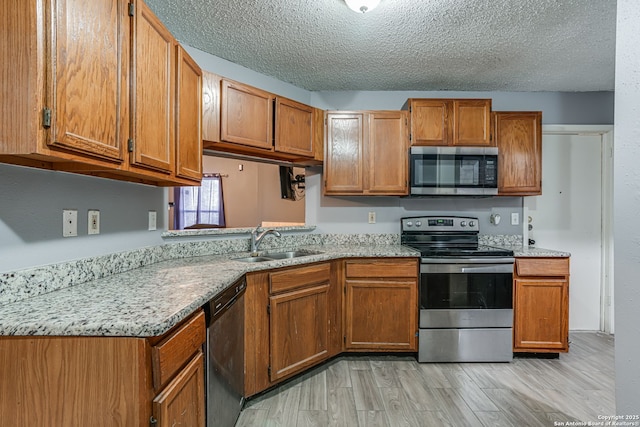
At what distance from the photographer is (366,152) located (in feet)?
9.33

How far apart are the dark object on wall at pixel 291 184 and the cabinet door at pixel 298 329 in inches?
55.0

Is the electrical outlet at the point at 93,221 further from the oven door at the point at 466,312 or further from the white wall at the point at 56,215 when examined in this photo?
the oven door at the point at 466,312

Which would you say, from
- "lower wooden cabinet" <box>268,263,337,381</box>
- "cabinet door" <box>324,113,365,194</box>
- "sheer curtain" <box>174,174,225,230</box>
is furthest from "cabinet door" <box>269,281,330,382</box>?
"sheer curtain" <box>174,174,225,230</box>

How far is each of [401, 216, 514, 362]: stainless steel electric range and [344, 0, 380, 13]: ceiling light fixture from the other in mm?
1744

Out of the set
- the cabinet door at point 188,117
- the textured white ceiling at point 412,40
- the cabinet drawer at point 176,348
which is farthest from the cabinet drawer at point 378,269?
the textured white ceiling at point 412,40

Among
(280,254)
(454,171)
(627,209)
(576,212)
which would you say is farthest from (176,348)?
(576,212)

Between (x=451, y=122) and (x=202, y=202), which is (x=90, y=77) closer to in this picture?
(x=451, y=122)

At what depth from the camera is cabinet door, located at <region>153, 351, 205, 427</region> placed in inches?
38.1

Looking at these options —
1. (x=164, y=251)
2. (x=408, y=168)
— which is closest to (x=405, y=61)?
(x=408, y=168)

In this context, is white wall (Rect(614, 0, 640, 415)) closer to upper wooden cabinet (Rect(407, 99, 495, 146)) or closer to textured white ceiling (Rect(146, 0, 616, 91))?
textured white ceiling (Rect(146, 0, 616, 91))

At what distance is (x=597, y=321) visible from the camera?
3.19m

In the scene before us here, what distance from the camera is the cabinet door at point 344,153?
2.83 metres

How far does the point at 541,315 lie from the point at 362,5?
2.62 metres

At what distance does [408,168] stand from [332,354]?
65.3 inches
